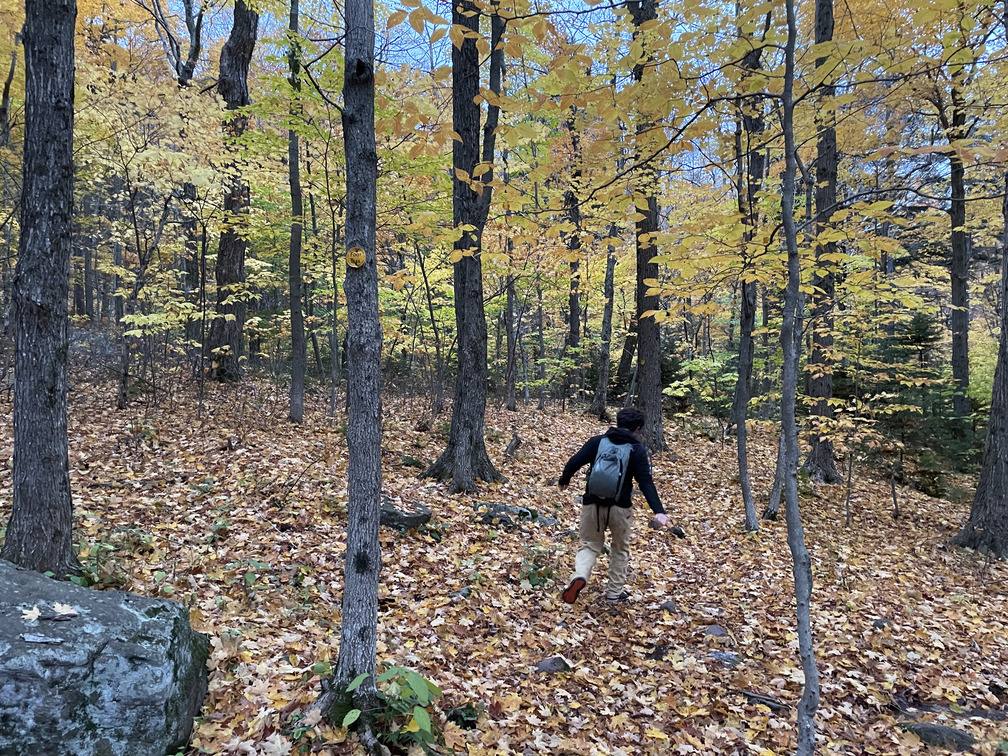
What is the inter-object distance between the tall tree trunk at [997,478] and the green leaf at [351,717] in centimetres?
854

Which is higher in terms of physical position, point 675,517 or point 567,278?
point 567,278

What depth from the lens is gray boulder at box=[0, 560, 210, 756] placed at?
2.25 m

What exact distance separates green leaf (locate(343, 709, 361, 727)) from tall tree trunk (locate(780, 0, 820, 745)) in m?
2.40

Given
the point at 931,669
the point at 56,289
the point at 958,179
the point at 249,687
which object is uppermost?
the point at 958,179

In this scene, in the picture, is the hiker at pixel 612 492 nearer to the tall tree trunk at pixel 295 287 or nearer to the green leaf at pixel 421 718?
the green leaf at pixel 421 718

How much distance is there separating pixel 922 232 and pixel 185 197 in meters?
21.9

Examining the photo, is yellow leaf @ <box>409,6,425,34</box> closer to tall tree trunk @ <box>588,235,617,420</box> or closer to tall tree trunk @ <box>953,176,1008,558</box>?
tall tree trunk @ <box>953,176,1008,558</box>

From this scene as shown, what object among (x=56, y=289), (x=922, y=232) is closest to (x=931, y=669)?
(x=56, y=289)

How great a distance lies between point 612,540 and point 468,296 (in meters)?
3.95

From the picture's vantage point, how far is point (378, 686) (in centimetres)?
300

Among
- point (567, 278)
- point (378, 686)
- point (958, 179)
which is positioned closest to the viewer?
point (378, 686)

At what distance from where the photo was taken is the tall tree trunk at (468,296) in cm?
704

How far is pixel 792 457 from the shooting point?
3.06 meters

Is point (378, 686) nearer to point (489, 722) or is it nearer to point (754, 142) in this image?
point (489, 722)
